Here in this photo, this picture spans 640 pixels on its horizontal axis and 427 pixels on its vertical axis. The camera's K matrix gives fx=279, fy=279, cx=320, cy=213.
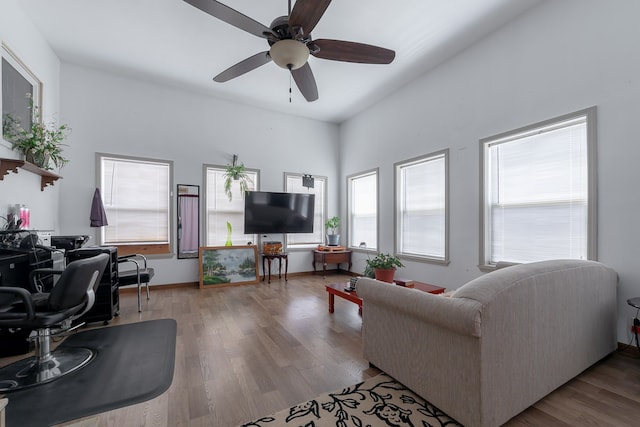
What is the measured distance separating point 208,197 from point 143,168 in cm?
110

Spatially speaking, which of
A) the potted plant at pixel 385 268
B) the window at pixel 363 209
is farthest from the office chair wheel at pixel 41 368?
the window at pixel 363 209

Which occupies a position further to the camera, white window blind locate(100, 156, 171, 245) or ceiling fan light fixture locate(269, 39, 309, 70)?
white window blind locate(100, 156, 171, 245)

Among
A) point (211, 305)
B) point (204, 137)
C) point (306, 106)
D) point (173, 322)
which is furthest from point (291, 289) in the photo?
point (306, 106)

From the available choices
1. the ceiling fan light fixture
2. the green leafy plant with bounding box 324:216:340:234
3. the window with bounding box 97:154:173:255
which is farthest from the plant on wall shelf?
the ceiling fan light fixture

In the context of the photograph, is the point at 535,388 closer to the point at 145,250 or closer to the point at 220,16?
the point at 220,16

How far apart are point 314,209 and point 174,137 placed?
2.95m

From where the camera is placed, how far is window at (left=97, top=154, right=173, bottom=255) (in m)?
4.37

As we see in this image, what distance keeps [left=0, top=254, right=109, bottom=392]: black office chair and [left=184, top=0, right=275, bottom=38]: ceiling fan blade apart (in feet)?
6.47

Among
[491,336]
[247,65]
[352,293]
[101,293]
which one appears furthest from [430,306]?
[101,293]

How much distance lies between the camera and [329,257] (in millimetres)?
5707

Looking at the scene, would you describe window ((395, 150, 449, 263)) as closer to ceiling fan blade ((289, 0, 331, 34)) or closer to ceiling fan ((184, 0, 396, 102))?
ceiling fan ((184, 0, 396, 102))

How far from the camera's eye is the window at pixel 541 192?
2707mm

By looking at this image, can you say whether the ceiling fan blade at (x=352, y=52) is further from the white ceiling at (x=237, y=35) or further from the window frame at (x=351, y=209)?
the window frame at (x=351, y=209)

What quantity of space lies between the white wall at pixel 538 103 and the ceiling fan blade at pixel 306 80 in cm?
201
